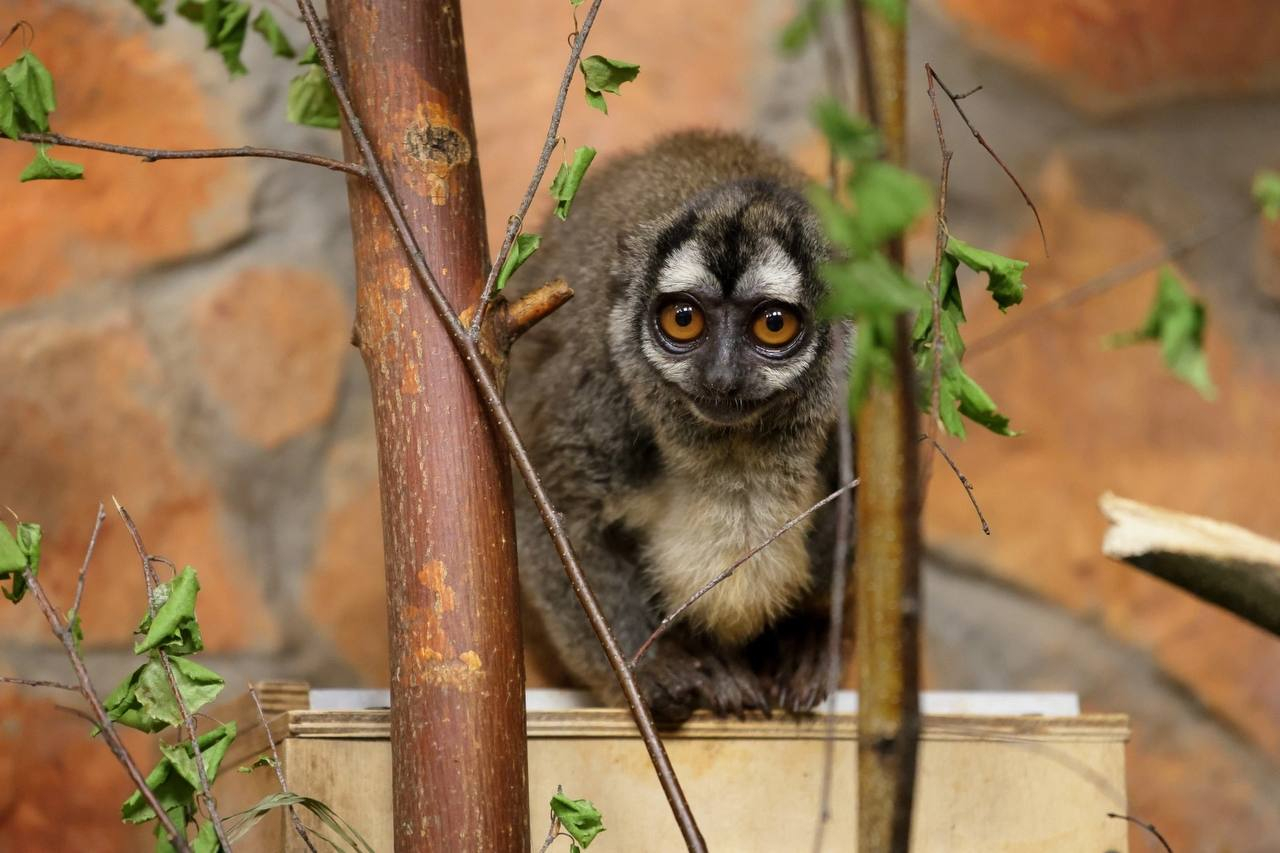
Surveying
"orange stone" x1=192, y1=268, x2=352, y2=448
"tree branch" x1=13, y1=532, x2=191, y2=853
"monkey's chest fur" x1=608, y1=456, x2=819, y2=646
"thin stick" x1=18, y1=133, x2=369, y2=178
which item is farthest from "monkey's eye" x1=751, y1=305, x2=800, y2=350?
"orange stone" x1=192, y1=268, x2=352, y2=448

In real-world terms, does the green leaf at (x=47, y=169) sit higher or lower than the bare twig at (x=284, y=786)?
higher

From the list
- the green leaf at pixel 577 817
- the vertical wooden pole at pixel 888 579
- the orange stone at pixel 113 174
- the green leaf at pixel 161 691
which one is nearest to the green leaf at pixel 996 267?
the vertical wooden pole at pixel 888 579

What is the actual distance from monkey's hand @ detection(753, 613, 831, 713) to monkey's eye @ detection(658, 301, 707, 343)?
0.62m

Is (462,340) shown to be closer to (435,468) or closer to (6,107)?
(435,468)

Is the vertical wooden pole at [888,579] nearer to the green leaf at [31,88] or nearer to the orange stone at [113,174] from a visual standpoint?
the green leaf at [31,88]

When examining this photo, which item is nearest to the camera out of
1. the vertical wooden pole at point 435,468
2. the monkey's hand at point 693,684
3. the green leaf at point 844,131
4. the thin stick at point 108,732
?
the green leaf at point 844,131

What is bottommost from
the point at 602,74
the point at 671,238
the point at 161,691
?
the point at 161,691

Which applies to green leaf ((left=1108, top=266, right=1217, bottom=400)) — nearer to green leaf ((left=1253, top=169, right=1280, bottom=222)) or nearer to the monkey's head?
green leaf ((left=1253, top=169, right=1280, bottom=222))

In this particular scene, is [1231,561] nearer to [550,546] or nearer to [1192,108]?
[550,546]

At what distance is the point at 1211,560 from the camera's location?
4.53ft

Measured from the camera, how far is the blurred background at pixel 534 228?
128 inches

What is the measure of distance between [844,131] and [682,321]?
1595 mm

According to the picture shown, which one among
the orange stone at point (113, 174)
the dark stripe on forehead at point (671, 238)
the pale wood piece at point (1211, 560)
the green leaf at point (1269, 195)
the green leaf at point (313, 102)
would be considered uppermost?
the orange stone at point (113, 174)

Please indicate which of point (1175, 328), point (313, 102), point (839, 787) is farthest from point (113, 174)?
point (1175, 328)
